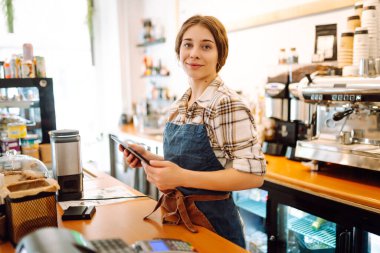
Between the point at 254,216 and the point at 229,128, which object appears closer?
the point at 229,128

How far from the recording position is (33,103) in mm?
2373

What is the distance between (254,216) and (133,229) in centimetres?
162

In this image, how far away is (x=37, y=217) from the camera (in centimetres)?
115

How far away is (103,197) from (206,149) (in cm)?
58

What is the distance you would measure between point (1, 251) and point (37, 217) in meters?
0.14

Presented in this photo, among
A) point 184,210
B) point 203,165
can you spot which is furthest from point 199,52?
point 184,210

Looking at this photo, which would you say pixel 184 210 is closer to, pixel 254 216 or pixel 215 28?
pixel 215 28

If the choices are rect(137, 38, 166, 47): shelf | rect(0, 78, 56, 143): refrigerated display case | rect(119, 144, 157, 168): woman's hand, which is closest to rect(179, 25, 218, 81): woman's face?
rect(119, 144, 157, 168): woman's hand

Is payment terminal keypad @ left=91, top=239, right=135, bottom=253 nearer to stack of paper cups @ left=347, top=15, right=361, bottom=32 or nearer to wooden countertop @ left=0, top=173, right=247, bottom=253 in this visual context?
wooden countertop @ left=0, top=173, right=247, bottom=253

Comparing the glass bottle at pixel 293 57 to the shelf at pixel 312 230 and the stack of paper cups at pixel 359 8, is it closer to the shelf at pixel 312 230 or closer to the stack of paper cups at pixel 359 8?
the stack of paper cups at pixel 359 8

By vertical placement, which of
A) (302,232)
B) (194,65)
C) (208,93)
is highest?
(194,65)

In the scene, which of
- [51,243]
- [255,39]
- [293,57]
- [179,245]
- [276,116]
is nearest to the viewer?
[51,243]

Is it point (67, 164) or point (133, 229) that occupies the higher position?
point (67, 164)

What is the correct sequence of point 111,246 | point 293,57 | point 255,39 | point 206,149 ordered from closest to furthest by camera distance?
1. point 111,246
2. point 206,149
3. point 293,57
4. point 255,39
